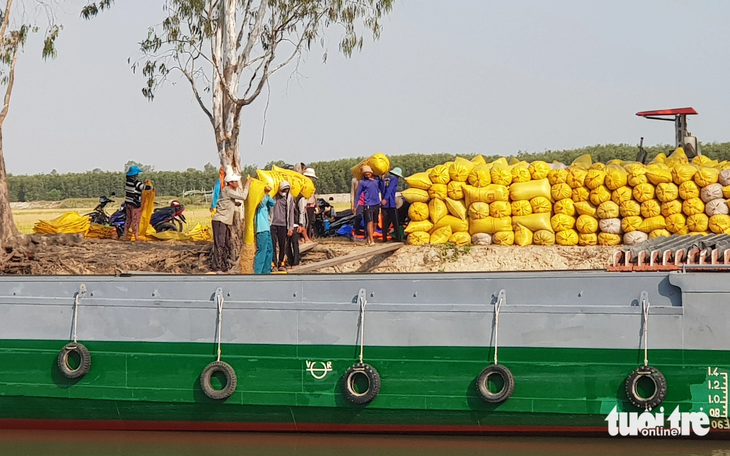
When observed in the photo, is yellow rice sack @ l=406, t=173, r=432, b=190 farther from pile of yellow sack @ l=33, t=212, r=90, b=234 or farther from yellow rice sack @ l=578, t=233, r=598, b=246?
pile of yellow sack @ l=33, t=212, r=90, b=234

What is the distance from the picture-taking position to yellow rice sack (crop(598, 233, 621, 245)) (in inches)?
579

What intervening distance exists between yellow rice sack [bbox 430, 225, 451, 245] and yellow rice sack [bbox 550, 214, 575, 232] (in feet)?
5.33

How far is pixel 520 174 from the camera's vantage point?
15102 mm

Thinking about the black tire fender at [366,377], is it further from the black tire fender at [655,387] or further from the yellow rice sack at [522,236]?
the yellow rice sack at [522,236]

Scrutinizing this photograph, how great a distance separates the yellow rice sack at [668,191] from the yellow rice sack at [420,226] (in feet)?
11.7

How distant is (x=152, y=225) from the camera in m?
22.8

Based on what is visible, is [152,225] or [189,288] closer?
[189,288]

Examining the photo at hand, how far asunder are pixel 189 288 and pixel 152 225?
47.4ft

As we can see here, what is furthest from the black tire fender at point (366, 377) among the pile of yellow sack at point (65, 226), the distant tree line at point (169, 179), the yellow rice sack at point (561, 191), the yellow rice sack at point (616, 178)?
the distant tree line at point (169, 179)

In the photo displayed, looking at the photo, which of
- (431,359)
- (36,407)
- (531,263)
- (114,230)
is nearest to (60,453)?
(36,407)

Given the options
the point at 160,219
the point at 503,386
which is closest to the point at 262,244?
the point at 503,386

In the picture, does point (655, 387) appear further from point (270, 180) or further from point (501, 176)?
point (501, 176)

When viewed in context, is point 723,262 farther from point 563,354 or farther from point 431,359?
point 431,359

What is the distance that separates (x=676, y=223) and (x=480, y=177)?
299 centimetres
